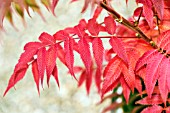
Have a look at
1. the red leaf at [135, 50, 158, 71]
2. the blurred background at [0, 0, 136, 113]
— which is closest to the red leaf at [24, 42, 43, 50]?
the red leaf at [135, 50, 158, 71]

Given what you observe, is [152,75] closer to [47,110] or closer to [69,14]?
[47,110]

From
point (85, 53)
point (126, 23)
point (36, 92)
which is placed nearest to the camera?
point (85, 53)

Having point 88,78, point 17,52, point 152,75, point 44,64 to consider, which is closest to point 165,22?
point 152,75

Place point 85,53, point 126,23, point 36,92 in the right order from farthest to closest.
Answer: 1. point 36,92
2. point 126,23
3. point 85,53

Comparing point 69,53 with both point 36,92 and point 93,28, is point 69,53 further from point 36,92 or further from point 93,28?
point 36,92

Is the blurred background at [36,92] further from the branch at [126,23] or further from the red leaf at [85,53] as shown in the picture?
the red leaf at [85,53]

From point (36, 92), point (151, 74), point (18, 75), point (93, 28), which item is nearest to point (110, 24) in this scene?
point (93, 28)

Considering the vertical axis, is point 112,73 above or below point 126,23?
below
